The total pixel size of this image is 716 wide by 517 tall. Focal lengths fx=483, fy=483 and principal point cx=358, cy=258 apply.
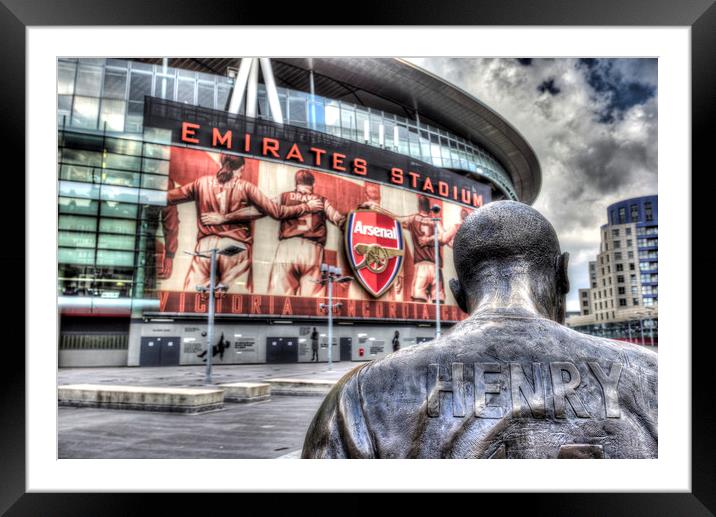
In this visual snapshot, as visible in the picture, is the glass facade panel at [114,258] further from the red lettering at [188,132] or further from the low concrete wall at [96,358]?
the red lettering at [188,132]

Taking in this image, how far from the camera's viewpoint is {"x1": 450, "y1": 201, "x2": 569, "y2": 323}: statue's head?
2594mm

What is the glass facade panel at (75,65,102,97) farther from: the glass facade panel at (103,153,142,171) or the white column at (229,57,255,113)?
the white column at (229,57,255,113)

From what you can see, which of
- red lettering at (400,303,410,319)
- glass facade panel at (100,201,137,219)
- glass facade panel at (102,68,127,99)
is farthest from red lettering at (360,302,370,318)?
glass facade panel at (102,68,127,99)

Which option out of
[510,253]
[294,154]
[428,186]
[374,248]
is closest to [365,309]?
[374,248]

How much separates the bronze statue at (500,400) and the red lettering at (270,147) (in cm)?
3447

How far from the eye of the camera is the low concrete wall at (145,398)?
37.6 ft

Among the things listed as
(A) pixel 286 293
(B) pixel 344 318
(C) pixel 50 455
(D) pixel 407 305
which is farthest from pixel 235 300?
(C) pixel 50 455

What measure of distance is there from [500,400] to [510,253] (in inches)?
32.3

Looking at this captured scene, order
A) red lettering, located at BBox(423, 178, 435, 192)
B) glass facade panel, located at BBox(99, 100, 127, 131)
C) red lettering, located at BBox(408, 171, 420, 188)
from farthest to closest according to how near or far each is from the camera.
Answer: red lettering, located at BBox(423, 178, 435, 192)
red lettering, located at BBox(408, 171, 420, 188)
glass facade panel, located at BBox(99, 100, 127, 131)

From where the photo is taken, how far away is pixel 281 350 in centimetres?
3400

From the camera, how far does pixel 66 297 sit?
30453 millimetres

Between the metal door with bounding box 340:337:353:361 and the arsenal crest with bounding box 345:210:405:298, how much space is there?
409 centimetres
